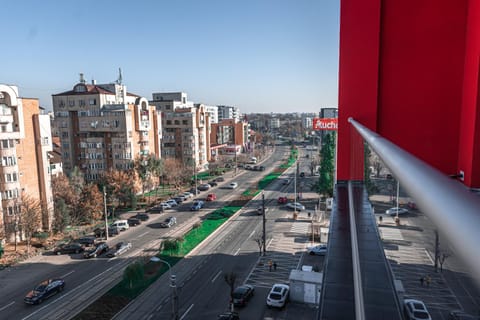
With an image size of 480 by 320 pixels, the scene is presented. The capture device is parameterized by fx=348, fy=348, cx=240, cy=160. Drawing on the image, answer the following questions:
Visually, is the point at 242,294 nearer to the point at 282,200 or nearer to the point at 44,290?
the point at 44,290

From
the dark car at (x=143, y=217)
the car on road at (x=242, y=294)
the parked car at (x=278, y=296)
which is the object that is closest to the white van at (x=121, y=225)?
the dark car at (x=143, y=217)

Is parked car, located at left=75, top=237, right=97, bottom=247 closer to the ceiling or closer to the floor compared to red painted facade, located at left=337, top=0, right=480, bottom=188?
closer to the floor

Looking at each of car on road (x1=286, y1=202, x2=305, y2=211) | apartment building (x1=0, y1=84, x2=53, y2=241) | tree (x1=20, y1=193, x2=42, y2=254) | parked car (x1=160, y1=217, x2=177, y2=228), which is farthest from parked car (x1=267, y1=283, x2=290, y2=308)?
apartment building (x1=0, y1=84, x2=53, y2=241)

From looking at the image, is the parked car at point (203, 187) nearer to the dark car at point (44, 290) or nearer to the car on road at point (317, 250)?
the car on road at point (317, 250)

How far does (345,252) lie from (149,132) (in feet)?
84.1

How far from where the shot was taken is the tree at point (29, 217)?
14.5 metres

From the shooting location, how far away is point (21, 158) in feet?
52.5

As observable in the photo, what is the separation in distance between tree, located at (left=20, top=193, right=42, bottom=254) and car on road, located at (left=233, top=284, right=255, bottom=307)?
956 centimetres

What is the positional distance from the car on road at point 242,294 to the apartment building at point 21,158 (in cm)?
1023

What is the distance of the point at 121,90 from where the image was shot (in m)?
30.0

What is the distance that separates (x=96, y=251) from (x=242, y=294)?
7128mm

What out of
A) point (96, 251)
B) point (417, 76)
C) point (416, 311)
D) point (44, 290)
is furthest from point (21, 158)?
point (416, 311)

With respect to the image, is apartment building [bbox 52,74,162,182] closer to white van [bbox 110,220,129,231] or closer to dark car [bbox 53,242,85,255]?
white van [bbox 110,220,129,231]

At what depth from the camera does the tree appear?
14.5 metres
